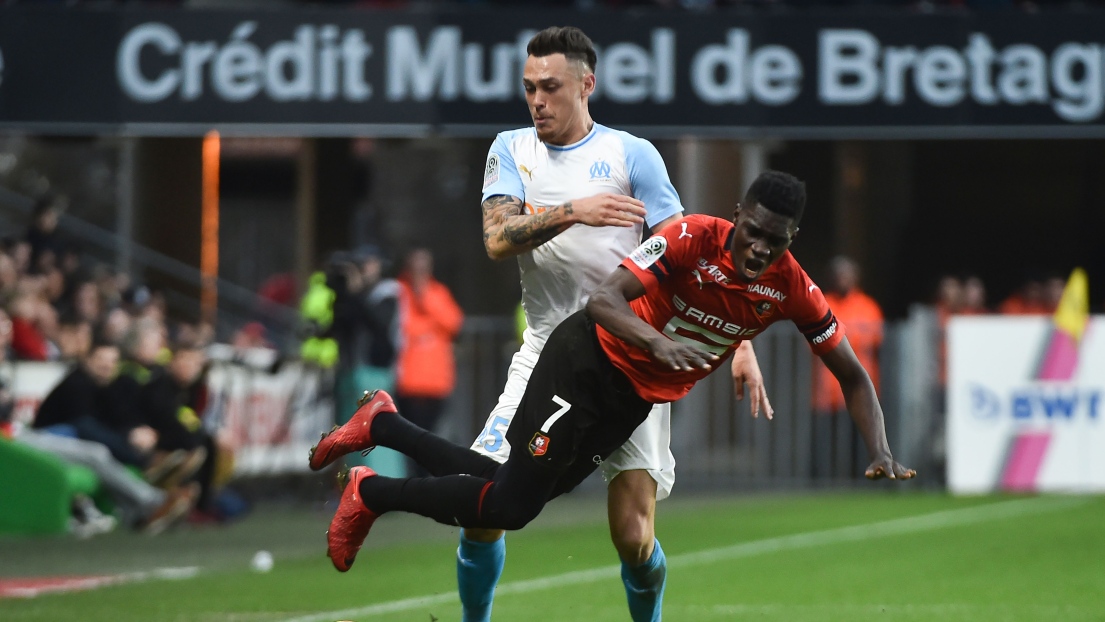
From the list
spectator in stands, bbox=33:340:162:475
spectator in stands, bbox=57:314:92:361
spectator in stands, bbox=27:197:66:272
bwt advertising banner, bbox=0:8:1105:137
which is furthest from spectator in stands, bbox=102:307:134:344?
spectator in stands, bbox=27:197:66:272

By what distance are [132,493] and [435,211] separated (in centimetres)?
1167

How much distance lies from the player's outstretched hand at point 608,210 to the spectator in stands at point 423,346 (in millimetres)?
9423

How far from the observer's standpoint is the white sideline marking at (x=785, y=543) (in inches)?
343

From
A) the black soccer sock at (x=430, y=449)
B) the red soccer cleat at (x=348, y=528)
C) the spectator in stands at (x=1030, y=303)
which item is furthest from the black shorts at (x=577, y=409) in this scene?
the spectator in stands at (x=1030, y=303)

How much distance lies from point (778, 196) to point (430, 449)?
75.5 inches

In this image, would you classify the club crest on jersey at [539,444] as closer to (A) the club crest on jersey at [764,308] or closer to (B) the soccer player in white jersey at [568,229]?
(B) the soccer player in white jersey at [568,229]

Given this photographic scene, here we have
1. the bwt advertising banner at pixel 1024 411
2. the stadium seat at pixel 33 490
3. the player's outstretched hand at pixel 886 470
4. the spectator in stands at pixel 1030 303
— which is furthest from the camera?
the spectator in stands at pixel 1030 303

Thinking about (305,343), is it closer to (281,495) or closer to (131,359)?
(281,495)

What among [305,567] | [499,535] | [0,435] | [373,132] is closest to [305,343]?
[373,132]

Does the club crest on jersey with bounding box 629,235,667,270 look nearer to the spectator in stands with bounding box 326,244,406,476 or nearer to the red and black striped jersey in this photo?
the red and black striped jersey

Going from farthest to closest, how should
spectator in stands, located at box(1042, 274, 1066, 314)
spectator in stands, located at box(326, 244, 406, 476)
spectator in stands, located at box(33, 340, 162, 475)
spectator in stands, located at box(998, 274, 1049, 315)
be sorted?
spectator in stands, located at box(998, 274, 1049, 315) → spectator in stands, located at box(1042, 274, 1066, 314) → spectator in stands, located at box(326, 244, 406, 476) → spectator in stands, located at box(33, 340, 162, 475)

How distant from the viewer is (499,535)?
6914 millimetres

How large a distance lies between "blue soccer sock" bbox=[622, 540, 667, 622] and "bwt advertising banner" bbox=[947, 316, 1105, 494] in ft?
33.5

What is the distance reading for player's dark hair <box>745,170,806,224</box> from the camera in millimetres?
5988
